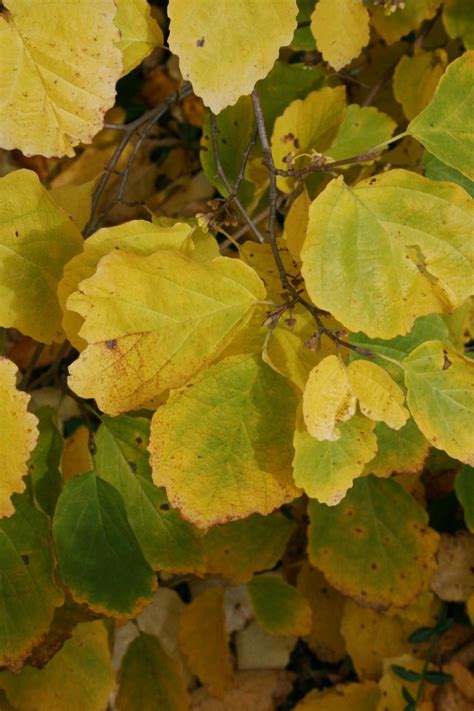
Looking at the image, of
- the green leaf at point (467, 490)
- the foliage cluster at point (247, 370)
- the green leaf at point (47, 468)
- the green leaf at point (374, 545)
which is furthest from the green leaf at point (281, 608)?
the green leaf at point (47, 468)

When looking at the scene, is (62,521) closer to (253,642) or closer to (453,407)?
(453,407)

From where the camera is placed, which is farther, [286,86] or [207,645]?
[207,645]

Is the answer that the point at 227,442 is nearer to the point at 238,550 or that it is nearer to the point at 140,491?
the point at 140,491

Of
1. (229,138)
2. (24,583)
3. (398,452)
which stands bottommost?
(398,452)

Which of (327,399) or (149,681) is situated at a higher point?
(327,399)

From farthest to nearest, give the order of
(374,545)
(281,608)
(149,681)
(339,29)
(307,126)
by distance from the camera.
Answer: (281,608)
(149,681)
(374,545)
(307,126)
(339,29)

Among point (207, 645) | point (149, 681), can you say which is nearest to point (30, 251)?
point (149, 681)

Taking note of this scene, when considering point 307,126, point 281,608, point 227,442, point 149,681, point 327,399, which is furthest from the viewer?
point 281,608
